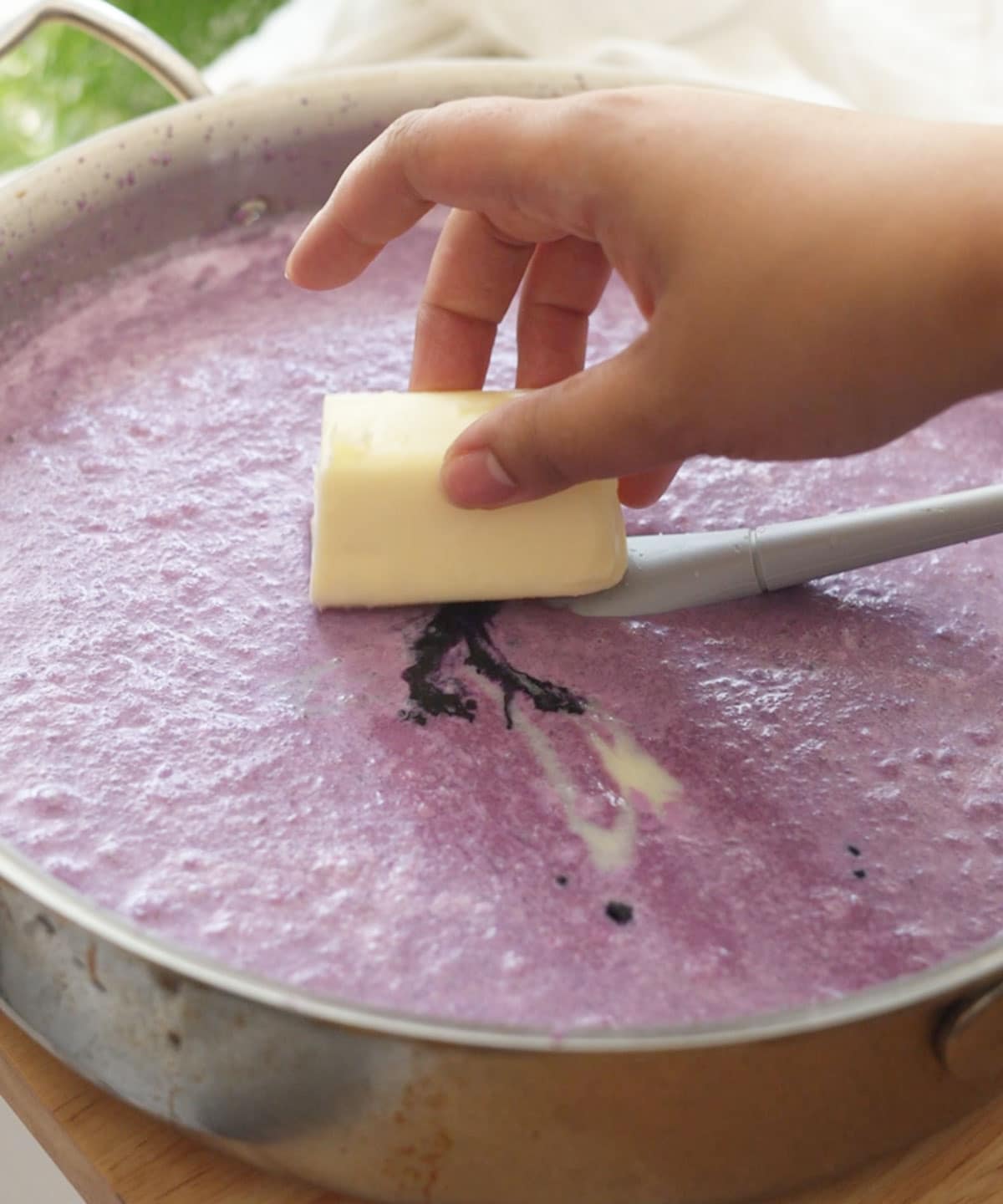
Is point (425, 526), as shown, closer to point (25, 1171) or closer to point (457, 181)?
point (457, 181)

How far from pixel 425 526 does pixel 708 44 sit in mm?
1026

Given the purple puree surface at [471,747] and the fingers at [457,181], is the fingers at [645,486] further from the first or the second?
the fingers at [457,181]

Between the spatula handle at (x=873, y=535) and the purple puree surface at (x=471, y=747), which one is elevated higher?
the spatula handle at (x=873, y=535)

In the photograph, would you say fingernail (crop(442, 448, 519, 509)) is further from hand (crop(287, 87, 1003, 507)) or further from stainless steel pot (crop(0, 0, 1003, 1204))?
stainless steel pot (crop(0, 0, 1003, 1204))

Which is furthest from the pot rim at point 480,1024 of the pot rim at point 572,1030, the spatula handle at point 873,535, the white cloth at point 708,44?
the white cloth at point 708,44

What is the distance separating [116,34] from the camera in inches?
47.1

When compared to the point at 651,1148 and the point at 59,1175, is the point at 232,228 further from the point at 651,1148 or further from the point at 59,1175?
the point at 651,1148

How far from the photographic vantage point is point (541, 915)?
725 millimetres

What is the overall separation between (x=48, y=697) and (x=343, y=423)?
9.6 inches

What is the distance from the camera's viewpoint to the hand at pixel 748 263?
63cm

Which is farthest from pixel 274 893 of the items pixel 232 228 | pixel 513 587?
pixel 232 228

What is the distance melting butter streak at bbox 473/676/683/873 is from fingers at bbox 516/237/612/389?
0.86 feet

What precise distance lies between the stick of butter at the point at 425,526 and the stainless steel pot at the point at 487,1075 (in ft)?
0.96

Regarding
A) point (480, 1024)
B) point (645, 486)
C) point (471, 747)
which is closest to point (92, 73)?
point (645, 486)
